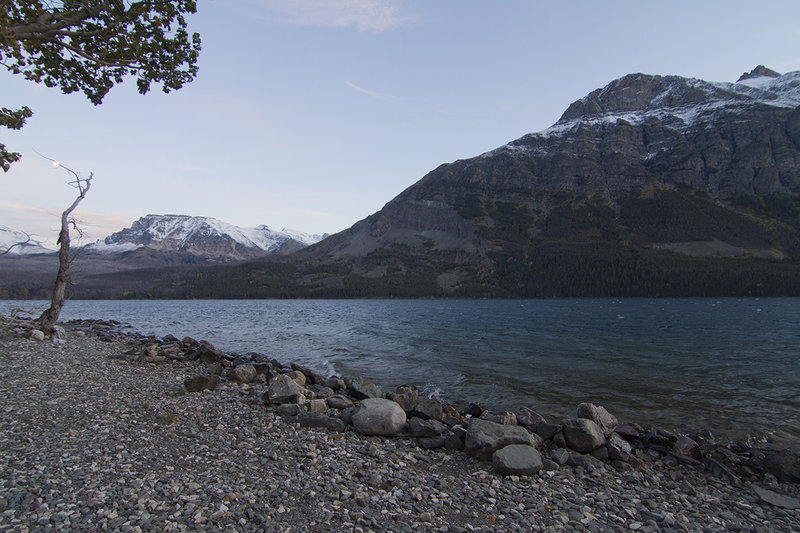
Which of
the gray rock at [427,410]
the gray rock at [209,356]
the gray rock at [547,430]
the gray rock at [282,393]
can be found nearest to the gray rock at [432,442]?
the gray rock at [427,410]

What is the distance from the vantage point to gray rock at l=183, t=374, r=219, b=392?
54.6 ft

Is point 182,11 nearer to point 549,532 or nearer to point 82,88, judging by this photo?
point 82,88

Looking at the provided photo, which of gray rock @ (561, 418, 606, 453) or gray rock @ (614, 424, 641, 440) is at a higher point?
gray rock @ (561, 418, 606, 453)

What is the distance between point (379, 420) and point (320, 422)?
1902mm

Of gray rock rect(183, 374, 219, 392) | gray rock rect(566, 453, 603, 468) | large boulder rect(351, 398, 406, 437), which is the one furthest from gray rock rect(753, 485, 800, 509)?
gray rock rect(183, 374, 219, 392)

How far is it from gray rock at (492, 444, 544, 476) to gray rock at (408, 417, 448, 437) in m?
2.37

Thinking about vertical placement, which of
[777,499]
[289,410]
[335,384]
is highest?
[289,410]

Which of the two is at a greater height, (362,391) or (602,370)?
(362,391)

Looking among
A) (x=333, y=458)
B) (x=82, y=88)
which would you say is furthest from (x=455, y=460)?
(x=82, y=88)

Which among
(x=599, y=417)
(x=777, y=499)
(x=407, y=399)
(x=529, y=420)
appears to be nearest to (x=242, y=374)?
(x=407, y=399)

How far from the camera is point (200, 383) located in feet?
55.3

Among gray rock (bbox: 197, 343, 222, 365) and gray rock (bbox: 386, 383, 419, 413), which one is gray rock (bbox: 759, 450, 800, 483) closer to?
gray rock (bbox: 386, 383, 419, 413)

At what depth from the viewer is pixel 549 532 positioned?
7113 mm

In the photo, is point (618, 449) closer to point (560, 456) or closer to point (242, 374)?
point (560, 456)
